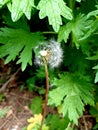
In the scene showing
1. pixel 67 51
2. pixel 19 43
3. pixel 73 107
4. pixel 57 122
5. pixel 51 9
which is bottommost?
pixel 57 122

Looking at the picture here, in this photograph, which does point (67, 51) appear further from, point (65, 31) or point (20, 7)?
point (20, 7)

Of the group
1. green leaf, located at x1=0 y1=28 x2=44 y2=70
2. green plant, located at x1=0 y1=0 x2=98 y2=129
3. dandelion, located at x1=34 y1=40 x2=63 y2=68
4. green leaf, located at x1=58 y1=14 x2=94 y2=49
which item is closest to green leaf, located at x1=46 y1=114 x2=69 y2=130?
green plant, located at x1=0 y1=0 x2=98 y2=129

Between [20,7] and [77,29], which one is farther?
[77,29]

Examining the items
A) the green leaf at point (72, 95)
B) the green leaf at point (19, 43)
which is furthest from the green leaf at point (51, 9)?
the green leaf at point (72, 95)

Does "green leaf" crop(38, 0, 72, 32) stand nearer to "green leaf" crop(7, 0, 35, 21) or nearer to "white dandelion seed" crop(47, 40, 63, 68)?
"green leaf" crop(7, 0, 35, 21)

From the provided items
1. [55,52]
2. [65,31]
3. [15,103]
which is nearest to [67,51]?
[55,52]
